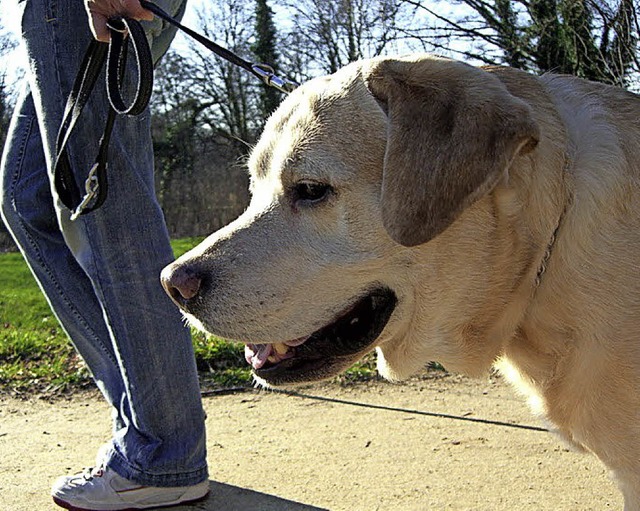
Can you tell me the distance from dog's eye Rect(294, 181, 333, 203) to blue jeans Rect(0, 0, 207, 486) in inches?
Result: 31.8

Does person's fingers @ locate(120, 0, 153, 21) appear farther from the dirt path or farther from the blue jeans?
the dirt path

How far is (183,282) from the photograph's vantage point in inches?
92.9

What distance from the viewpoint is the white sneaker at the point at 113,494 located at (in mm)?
3104

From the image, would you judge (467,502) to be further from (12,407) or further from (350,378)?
(12,407)

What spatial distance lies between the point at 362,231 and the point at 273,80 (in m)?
1.00

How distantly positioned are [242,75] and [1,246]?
27.8ft

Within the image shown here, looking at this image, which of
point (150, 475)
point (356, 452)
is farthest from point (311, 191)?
point (356, 452)

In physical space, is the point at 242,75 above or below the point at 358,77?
above

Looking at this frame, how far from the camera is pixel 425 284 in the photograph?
2.49m

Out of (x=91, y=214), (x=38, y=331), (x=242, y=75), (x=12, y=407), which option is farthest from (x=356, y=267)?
(x=242, y=75)

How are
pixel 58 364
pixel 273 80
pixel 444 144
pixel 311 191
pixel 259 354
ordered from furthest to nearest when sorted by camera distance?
pixel 58 364, pixel 273 80, pixel 259 354, pixel 311 191, pixel 444 144

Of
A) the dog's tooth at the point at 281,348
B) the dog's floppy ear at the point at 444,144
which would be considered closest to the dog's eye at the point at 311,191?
the dog's floppy ear at the point at 444,144

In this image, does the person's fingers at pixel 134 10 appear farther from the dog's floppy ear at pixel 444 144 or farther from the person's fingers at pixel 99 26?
the dog's floppy ear at pixel 444 144

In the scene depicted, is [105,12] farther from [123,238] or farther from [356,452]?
[356,452]
